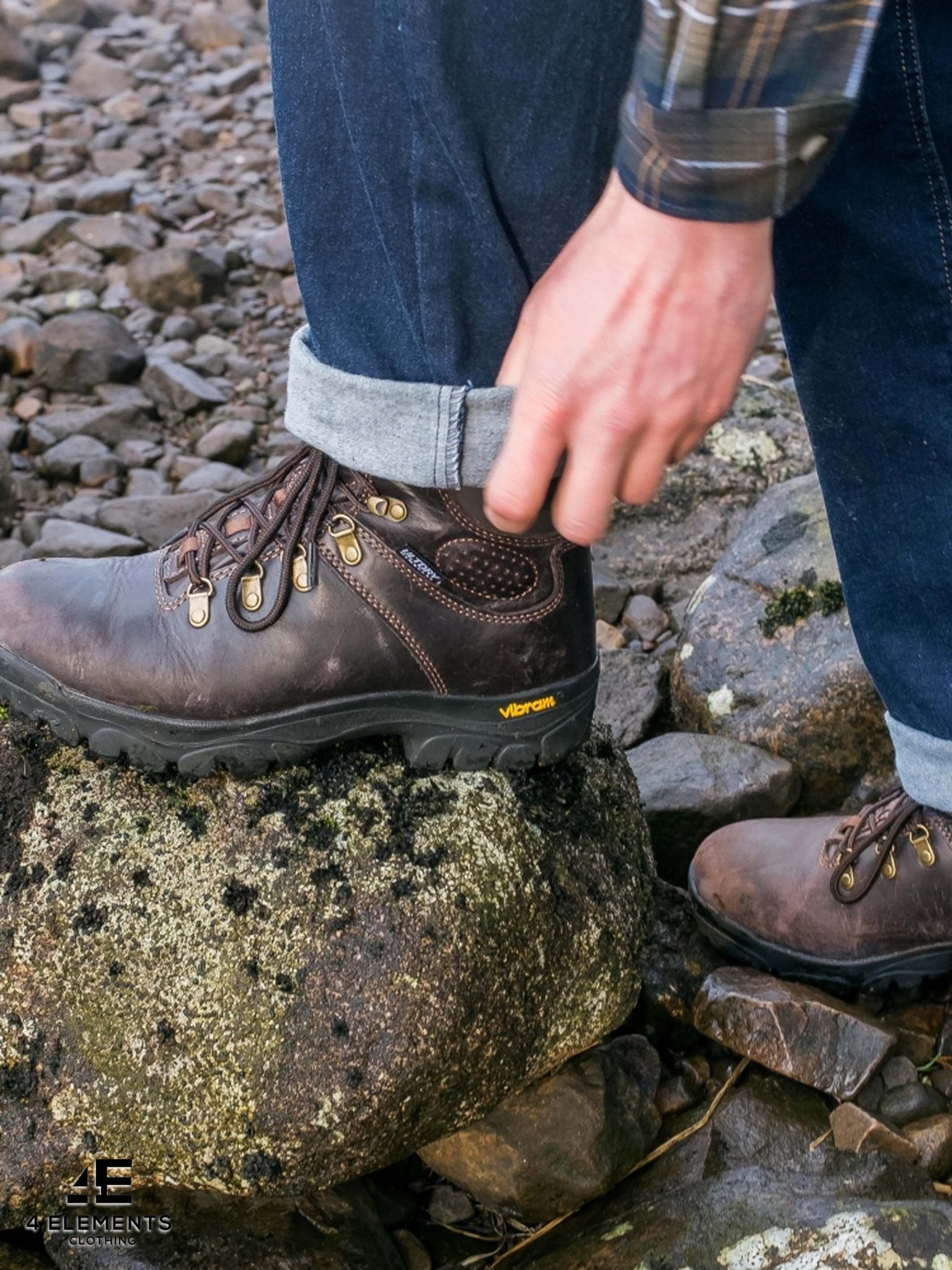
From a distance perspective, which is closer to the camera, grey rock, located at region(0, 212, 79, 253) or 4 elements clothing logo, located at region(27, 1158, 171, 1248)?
4 elements clothing logo, located at region(27, 1158, 171, 1248)

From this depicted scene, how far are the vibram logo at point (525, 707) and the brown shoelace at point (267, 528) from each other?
399mm

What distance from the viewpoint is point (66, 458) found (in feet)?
16.9

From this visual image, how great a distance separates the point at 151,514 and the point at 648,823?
100 inches

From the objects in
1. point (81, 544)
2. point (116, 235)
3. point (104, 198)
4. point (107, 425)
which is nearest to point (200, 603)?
point (81, 544)

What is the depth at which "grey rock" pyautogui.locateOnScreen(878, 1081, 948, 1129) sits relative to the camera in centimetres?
235

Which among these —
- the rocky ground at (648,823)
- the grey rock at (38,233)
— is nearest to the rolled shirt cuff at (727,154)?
the rocky ground at (648,823)

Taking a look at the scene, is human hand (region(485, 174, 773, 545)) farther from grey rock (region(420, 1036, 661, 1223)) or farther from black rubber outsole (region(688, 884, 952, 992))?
black rubber outsole (region(688, 884, 952, 992))

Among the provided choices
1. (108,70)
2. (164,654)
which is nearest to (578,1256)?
(164,654)

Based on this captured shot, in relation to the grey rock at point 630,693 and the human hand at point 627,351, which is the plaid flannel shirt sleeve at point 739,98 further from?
the grey rock at point 630,693

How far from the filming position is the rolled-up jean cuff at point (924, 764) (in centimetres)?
221

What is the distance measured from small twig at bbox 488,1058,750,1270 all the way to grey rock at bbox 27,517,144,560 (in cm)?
274

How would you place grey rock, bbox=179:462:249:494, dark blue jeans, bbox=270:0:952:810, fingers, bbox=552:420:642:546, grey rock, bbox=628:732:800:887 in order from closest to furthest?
fingers, bbox=552:420:642:546
dark blue jeans, bbox=270:0:952:810
grey rock, bbox=628:732:800:887
grey rock, bbox=179:462:249:494

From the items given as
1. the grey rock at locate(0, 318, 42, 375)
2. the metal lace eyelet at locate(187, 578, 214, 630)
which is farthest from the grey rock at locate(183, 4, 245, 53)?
the metal lace eyelet at locate(187, 578, 214, 630)

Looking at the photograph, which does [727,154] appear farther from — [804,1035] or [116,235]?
[116,235]
